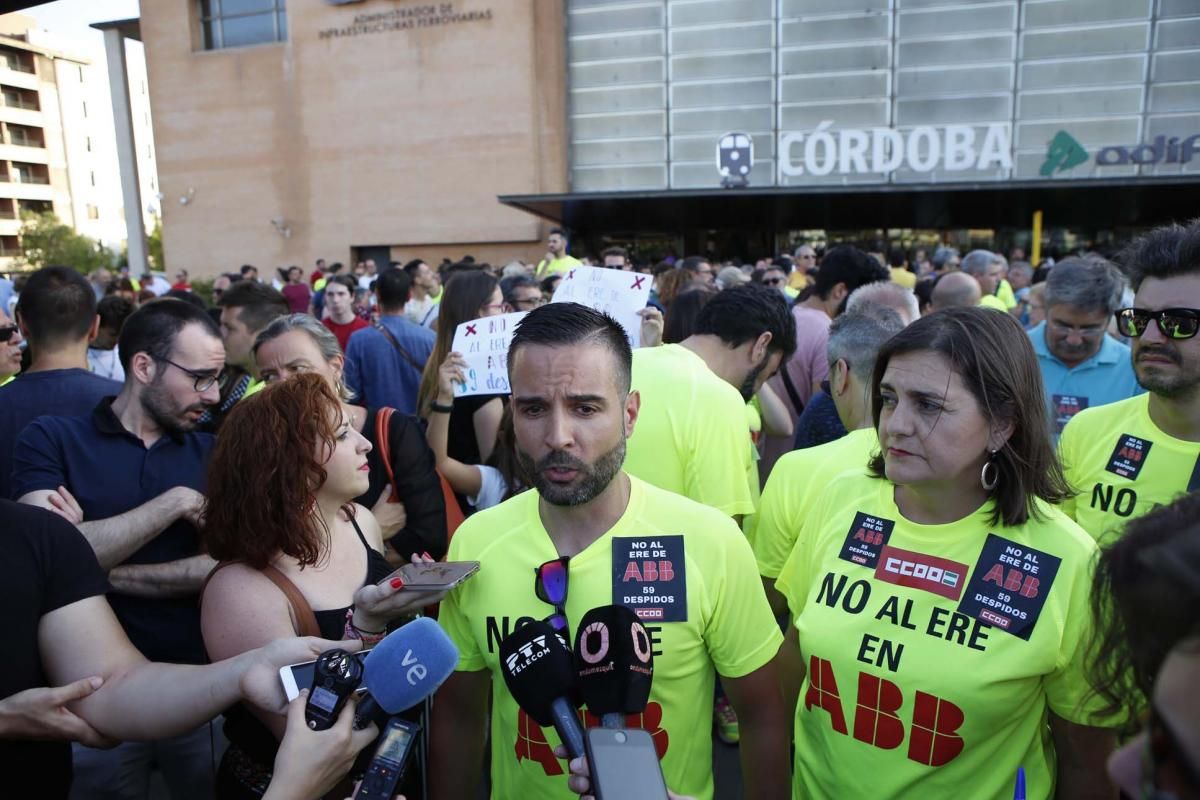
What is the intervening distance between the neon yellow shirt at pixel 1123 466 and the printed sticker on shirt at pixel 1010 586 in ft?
2.53

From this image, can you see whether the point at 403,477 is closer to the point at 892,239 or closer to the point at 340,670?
the point at 340,670

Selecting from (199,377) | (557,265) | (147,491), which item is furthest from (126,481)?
(557,265)

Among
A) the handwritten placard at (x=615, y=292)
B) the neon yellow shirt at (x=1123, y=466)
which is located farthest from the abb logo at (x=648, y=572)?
the handwritten placard at (x=615, y=292)

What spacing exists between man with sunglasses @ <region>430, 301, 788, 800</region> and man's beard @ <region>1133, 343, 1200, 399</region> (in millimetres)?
1529

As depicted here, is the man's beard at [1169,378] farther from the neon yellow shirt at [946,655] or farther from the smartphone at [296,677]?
the smartphone at [296,677]

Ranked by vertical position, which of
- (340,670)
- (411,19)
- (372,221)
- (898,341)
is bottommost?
(340,670)

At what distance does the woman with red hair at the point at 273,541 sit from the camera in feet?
6.52

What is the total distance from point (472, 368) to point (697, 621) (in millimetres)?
2293

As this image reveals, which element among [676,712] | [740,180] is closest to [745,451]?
[676,712]

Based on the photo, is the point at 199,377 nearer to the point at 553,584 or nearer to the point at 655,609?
the point at 553,584

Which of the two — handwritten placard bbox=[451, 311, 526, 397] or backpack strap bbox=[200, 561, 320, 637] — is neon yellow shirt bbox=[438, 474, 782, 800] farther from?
handwritten placard bbox=[451, 311, 526, 397]

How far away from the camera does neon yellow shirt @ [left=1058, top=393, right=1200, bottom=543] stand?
2518mm

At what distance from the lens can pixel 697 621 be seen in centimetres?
190

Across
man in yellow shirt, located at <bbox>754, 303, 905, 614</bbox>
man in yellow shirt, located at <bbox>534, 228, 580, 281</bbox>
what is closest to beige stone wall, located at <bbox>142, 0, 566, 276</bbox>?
man in yellow shirt, located at <bbox>534, 228, 580, 281</bbox>
